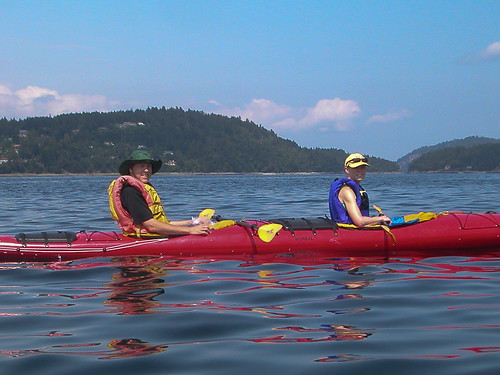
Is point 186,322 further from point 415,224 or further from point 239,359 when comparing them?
point 415,224

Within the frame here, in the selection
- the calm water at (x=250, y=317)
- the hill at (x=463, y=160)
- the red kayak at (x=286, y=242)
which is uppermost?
the hill at (x=463, y=160)

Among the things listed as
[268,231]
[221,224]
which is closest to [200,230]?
[221,224]

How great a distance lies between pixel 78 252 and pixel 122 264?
0.86 meters

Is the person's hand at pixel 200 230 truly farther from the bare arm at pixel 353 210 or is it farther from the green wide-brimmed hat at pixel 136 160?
the bare arm at pixel 353 210

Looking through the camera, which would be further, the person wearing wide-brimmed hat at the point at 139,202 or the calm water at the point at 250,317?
the person wearing wide-brimmed hat at the point at 139,202

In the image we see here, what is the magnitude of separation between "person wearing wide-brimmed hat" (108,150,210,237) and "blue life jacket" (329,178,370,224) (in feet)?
6.28

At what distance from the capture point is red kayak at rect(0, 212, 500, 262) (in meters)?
8.23

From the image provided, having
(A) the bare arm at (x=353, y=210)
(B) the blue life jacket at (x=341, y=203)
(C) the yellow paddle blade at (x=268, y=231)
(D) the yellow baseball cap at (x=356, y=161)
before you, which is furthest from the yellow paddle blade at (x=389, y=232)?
(C) the yellow paddle blade at (x=268, y=231)

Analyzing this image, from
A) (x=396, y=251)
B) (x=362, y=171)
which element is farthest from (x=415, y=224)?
(x=362, y=171)

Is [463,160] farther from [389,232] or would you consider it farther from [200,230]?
[200,230]

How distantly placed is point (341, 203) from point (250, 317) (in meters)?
3.95

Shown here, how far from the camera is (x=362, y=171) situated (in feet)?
27.6

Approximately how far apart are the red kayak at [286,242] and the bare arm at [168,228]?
85 mm

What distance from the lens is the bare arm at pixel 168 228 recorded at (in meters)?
8.10
